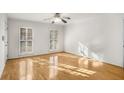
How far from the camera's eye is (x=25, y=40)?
611 cm

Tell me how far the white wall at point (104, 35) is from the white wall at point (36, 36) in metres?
1.62

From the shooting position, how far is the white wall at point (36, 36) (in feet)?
17.9

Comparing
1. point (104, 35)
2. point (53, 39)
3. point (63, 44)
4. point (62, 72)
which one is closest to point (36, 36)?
point (53, 39)

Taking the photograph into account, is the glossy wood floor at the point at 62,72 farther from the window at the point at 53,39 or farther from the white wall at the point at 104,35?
the window at the point at 53,39

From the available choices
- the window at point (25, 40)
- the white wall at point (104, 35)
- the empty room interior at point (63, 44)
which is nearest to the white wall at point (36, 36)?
the empty room interior at point (63, 44)

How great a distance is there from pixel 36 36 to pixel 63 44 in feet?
7.79

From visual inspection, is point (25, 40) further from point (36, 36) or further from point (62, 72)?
point (62, 72)

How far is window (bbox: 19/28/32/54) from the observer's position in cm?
593

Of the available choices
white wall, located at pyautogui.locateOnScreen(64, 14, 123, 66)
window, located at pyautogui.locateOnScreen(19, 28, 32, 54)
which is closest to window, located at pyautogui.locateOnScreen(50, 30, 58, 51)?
white wall, located at pyautogui.locateOnScreen(64, 14, 123, 66)

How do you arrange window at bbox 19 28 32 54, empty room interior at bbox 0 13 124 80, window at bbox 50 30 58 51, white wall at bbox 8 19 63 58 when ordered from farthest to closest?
1. window at bbox 50 30 58 51
2. window at bbox 19 28 32 54
3. white wall at bbox 8 19 63 58
4. empty room interior at bbox 0 13 124 80

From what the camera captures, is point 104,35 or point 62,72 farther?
point 104,35

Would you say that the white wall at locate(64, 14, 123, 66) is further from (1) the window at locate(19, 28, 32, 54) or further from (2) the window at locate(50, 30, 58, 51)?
(1) the window at locate(19, 28, 32, 54)

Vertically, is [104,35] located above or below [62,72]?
above
